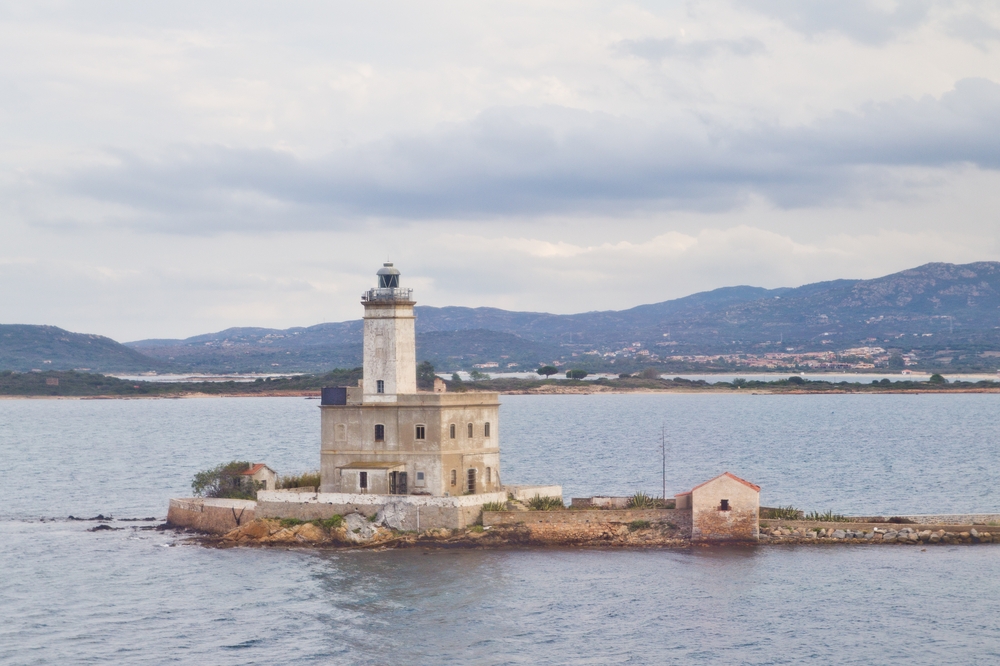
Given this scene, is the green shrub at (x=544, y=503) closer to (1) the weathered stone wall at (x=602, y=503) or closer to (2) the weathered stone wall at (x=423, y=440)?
(1) the weathered stone wall at (x=602, y=503)

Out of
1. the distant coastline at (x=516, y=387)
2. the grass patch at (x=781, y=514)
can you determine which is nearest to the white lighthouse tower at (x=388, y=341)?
the grass patch at (x=781, y=514)

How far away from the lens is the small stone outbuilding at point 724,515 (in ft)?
138

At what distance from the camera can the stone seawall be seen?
42688mm

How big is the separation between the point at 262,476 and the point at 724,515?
1846 cm

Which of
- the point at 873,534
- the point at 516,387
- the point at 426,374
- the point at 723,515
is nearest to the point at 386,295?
the point at 723,515

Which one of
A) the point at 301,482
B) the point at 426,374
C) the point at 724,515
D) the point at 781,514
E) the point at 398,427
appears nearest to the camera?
the point at 724,515

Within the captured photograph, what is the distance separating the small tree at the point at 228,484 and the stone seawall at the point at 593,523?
36.6 feet

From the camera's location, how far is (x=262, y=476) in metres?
49.8

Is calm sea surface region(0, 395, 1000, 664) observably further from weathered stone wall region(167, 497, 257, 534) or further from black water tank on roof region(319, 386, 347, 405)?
black water tank on roof region(319, 386, 347, 405)

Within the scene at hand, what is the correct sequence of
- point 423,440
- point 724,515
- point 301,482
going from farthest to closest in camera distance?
point 301,482, point 423,440, point 724,515

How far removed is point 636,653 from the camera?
30.7 meters

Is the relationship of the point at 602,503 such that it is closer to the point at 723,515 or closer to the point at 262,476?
the point at 723,515

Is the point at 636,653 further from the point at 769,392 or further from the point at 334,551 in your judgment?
the point at 769,392

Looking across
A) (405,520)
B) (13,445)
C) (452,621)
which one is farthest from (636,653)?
(13,445)
